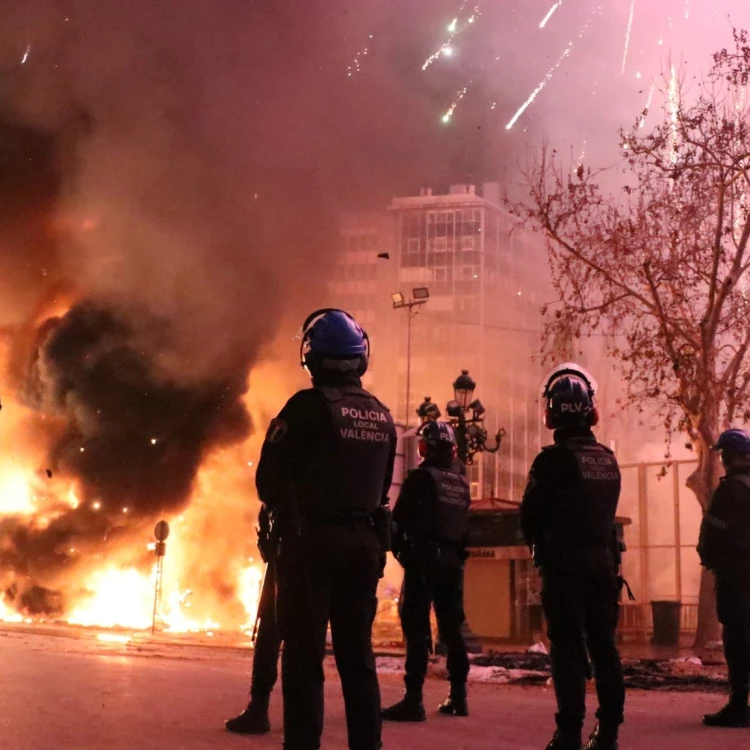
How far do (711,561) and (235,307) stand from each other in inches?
737

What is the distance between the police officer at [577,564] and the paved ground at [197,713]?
0.49 meters

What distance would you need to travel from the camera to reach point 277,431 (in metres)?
3.56

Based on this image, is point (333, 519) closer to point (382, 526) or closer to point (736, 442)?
point (382, 526)

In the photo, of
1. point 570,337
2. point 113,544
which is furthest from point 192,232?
point 570,337

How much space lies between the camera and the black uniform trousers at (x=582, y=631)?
454 centimetres

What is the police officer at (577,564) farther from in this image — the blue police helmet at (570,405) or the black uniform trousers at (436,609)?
the black uniform trousers at (436,609)

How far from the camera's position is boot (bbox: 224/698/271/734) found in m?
4.87

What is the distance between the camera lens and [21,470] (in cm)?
2467

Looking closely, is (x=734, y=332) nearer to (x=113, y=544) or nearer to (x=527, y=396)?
(x=113, y=544)

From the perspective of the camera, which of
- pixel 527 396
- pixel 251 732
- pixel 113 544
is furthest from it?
pixel 527 396

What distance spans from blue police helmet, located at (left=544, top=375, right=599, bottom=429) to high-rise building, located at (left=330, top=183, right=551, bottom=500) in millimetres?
45659

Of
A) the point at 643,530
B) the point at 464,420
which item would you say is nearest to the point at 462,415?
the point at 464,420

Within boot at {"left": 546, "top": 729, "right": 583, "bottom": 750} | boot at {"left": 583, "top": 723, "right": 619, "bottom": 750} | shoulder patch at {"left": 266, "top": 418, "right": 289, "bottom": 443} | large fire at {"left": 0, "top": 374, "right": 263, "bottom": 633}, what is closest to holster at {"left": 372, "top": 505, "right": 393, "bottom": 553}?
shoulder patch at {"left": 266, "top": 418, "right": 289, "bottom": 443}

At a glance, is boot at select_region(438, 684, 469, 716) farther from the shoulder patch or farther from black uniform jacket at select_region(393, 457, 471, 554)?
the shoulder patch
